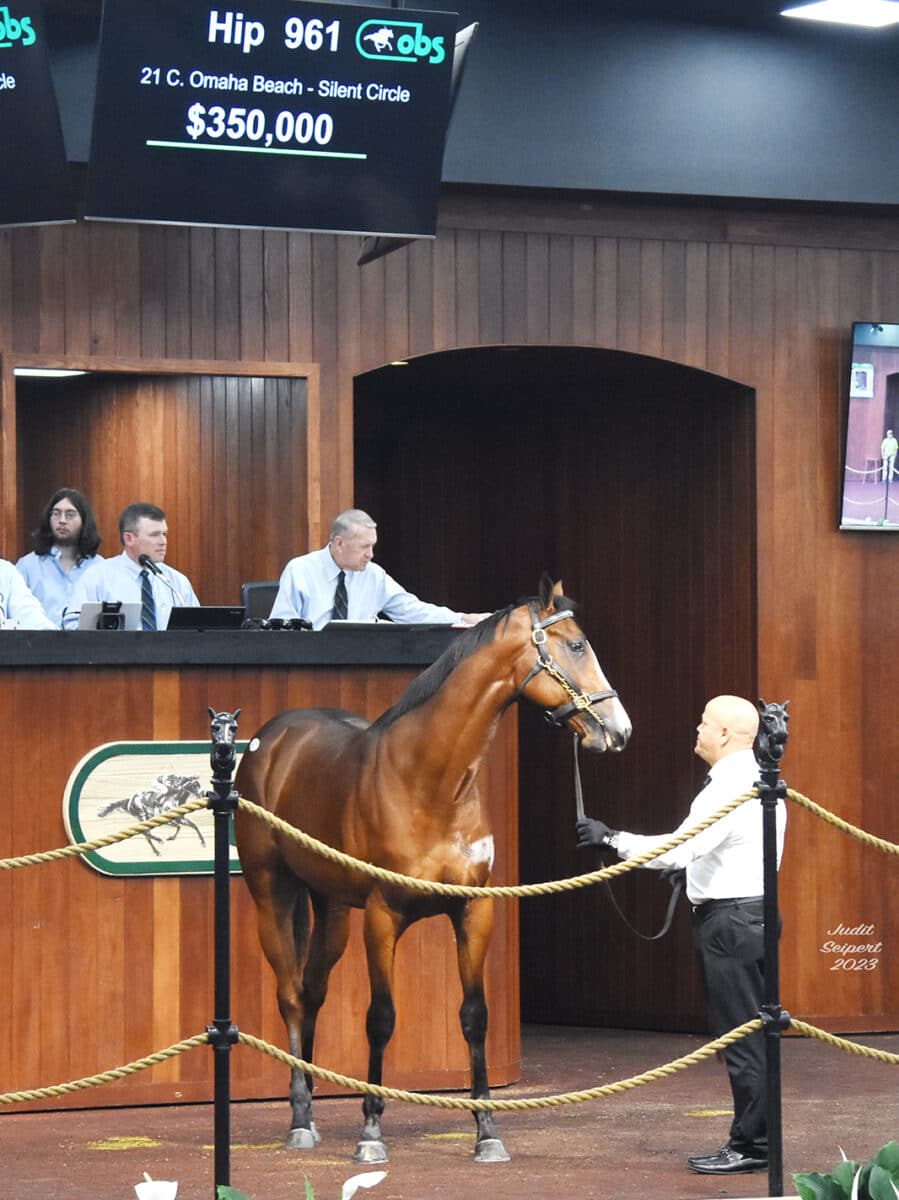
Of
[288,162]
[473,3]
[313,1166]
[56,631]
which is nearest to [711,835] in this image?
[313,1166]

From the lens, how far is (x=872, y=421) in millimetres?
9250

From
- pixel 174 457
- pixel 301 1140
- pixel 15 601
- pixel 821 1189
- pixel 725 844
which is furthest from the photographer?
pixel 174 457

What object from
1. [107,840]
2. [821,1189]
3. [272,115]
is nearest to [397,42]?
[272,115]

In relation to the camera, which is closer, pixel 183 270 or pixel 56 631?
pixel 56 631

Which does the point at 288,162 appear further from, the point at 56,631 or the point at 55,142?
the point at 56,631

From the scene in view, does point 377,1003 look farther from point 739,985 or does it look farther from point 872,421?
point 872,421

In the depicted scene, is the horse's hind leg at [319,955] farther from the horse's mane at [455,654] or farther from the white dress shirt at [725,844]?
the white dress shirt at [725,844]

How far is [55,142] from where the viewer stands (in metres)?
7.45

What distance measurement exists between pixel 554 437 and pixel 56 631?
3837 millimetres

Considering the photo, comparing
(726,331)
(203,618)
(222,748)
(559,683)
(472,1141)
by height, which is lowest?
(472,1141)

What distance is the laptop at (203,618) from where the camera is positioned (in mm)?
7207

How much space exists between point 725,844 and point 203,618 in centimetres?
224

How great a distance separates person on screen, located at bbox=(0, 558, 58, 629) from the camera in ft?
25.2

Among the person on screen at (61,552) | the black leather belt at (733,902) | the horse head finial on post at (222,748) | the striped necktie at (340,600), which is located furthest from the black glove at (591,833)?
the person on screen at (61,552)
